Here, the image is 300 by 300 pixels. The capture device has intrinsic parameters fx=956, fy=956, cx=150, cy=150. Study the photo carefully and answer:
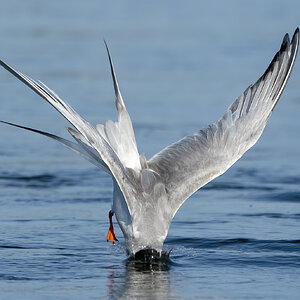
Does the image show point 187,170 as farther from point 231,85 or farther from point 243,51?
point 243,51

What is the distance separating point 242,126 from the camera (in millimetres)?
8508

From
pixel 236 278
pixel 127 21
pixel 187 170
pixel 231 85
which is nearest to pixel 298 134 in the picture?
pixel 231 85

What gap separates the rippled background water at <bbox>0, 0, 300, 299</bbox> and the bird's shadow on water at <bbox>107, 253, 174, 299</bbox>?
0.05 feet

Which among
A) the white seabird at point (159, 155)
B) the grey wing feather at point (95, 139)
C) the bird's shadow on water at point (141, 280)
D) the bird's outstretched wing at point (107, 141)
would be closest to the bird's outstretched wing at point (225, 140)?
the white seabird at point (159, 155)

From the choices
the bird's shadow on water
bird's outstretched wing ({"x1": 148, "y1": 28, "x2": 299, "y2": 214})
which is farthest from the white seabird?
the bird's shadow on water

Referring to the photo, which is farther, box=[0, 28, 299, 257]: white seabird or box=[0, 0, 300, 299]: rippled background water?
box=[0, 28, 299, 257]: white seabird

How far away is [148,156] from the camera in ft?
36.8

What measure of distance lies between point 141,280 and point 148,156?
4199mm

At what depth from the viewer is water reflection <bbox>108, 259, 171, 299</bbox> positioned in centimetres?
666

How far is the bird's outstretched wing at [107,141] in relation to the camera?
7.08 m

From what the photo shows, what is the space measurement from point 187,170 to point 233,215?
141cm

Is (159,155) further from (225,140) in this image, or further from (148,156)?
(148,156)

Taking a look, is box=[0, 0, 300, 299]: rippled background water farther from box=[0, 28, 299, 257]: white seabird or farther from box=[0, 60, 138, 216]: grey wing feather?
box=[0, 60, 138, 216]: grey wing feather

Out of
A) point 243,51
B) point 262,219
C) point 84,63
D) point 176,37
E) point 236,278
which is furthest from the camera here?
point 176,37
